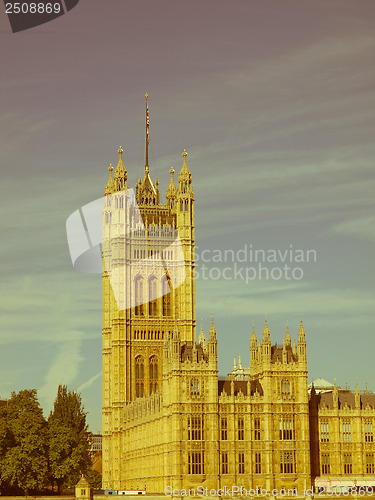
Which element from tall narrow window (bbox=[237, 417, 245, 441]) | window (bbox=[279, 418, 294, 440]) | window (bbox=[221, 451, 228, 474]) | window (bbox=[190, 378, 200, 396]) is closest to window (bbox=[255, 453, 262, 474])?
tall narrow window (bbox=[237, 417, 245, 441])

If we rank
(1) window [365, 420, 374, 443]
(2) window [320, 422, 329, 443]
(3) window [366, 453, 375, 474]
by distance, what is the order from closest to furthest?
1. (2) window [320, 422, 329, 443]
2. (3) window [366, 453, 375, 474]
3. (1) window [365, 420, 374, 443]

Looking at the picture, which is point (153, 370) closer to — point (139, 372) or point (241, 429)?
point (139, 372)

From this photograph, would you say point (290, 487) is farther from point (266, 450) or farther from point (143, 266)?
point (143, 266)

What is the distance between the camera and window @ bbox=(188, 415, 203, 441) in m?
127

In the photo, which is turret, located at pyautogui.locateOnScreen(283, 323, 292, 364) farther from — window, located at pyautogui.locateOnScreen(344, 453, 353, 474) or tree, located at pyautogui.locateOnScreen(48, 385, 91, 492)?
tree, located at pyautogui.locateOnScreen(48, 385, 91, 492)

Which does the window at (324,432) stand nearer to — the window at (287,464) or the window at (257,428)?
the window at (287,464)

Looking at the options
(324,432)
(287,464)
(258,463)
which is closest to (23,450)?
(258,463)

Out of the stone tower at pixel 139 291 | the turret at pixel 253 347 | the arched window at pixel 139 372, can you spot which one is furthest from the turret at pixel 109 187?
the turret at pixel 253 347

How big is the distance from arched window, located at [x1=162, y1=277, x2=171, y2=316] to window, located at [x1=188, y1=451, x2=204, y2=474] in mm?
48955

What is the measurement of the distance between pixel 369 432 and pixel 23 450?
1733 inches

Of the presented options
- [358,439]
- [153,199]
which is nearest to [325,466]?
[358,439]

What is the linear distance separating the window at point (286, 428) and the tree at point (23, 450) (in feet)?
98.5

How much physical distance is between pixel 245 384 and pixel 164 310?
40.8 m

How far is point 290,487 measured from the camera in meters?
129
